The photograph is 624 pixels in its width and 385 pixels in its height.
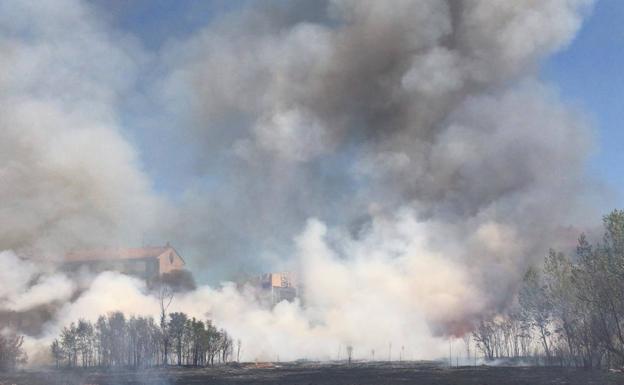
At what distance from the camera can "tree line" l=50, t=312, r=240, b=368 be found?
367ft

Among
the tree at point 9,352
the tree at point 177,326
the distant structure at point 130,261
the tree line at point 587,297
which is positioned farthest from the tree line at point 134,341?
the tree line at point 587,297

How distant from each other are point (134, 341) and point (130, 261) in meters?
24.0

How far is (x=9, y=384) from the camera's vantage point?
61.2 metres

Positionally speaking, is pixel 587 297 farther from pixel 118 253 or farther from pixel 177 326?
pixel 118 253

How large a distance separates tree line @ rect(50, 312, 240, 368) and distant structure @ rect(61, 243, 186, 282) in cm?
1328

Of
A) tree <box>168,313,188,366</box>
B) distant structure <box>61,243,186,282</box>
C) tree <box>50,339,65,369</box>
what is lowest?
tree <box>50,339,65,369</box>

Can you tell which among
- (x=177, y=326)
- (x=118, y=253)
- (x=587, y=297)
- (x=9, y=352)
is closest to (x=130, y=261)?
(x=118, y=253)

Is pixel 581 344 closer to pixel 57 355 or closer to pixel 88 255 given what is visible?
pixel 57 355

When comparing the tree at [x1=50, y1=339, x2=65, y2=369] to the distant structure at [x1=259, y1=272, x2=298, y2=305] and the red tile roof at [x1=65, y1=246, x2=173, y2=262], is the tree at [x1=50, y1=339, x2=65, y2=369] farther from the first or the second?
the distant structure at [x1=259, y1=272, x2=298, y2=305]

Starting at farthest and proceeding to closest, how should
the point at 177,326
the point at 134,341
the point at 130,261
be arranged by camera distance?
the point at 130,261 → the point at 177,326 → the point at 134,341

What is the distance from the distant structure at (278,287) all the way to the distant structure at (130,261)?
26253mm

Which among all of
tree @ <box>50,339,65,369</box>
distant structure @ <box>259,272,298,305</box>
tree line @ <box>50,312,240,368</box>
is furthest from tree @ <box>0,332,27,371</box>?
distant structure @ <box>259,272,298,305</box>

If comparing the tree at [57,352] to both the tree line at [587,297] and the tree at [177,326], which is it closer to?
the tree at [177,326]

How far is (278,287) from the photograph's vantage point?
158m
